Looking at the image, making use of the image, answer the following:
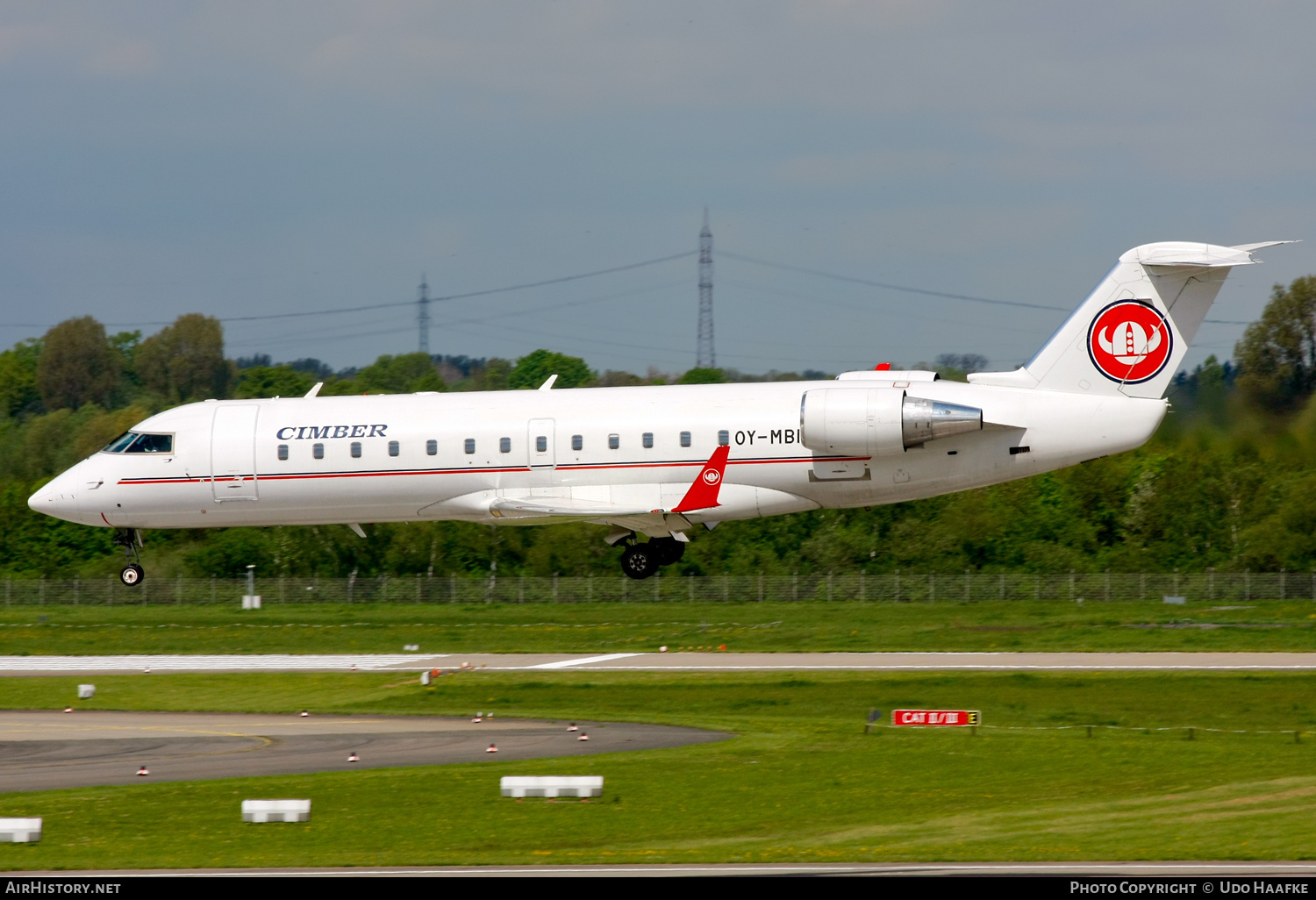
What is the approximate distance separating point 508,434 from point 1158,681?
575 inches

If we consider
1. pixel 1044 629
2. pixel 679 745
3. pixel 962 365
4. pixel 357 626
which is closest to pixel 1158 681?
pixel 1044 629

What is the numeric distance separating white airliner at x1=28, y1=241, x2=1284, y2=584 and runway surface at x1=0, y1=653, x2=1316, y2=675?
2.79m

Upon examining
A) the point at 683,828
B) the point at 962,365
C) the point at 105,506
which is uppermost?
the point at 962,365

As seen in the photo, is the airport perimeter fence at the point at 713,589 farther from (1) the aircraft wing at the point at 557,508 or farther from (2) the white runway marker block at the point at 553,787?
(2) the white runway marker block at the point at 553,787

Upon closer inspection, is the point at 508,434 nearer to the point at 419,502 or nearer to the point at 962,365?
the point at 419,502

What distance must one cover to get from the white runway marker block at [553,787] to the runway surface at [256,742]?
3.63 metres

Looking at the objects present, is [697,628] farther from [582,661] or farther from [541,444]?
[541,444]

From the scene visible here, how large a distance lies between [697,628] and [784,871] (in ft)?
86.7

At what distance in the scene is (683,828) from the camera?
1945 centimetres

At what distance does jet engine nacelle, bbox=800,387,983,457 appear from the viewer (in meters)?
33.3

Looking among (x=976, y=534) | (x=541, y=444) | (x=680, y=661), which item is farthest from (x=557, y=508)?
(x=976, y=534)

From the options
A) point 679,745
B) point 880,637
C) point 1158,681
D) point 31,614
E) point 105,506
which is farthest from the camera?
point 31,614

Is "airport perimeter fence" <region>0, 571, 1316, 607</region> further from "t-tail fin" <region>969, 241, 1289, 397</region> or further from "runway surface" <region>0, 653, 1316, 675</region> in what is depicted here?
"t-tail fin" <region>969, 241, 1289, 397</region>

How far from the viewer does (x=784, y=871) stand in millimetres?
16359
